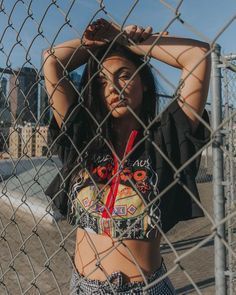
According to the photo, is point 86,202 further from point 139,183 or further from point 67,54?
point 67,54

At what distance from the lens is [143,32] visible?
1517 mm

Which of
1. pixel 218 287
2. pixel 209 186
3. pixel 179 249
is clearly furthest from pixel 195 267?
pixel 209 186

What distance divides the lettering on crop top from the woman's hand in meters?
0.47

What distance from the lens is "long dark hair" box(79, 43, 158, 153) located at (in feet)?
5.41

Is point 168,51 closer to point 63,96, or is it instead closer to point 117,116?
point 117,116

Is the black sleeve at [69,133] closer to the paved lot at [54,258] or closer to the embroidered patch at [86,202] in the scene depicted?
the embroidered patch at [86,202]

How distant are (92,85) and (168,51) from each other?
0.34 m

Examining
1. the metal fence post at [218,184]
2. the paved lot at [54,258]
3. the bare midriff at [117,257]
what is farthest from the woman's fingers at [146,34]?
the paved lot at [54,258]

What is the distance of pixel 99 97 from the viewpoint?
5.53ft

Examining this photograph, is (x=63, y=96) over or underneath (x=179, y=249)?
over

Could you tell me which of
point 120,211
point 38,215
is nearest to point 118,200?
point 120,211

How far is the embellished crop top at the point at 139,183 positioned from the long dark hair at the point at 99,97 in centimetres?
7

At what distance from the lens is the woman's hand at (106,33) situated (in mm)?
1514

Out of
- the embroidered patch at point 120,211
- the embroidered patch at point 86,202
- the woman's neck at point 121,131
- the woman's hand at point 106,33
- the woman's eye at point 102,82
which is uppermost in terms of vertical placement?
the woman's hand at point 106,33
